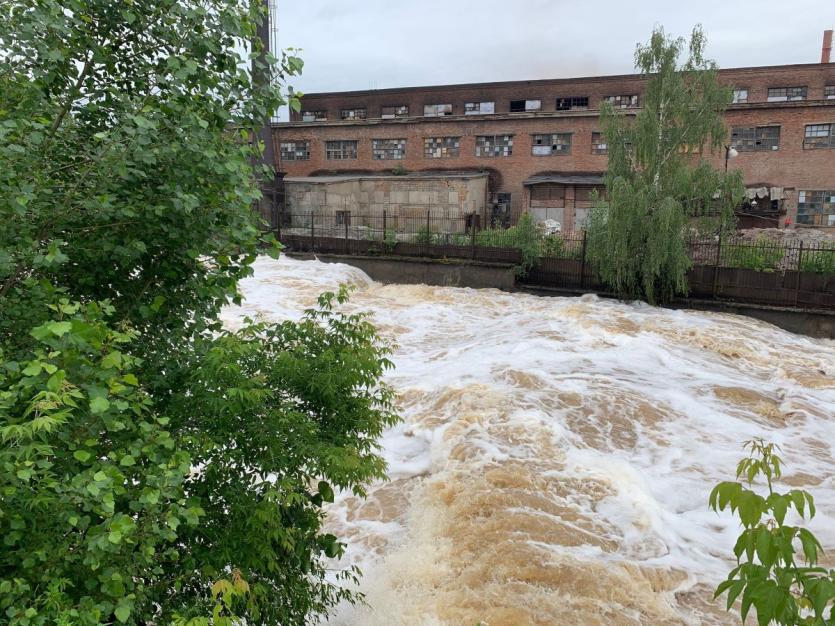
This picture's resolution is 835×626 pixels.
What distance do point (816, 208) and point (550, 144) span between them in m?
14.9

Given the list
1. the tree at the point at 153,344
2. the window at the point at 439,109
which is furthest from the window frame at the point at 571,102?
the tree at the point at 153,344

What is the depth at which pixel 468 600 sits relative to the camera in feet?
18.7

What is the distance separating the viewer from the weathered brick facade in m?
31.0

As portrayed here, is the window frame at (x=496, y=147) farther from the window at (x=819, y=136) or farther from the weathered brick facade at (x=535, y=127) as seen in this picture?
the window at (x=819, y=136)

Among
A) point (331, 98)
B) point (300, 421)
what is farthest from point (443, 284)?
point (331, 98)

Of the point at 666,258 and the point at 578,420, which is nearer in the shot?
the point at 578,420

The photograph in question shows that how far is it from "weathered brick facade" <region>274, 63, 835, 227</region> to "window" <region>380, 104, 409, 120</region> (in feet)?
0.61

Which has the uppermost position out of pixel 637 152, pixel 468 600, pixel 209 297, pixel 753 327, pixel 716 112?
pixel 716 112

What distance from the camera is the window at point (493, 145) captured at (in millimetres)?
36406

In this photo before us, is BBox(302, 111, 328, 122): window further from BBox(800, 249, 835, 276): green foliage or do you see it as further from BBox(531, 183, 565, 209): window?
BBox(800, 249, 835, 276): green foliage

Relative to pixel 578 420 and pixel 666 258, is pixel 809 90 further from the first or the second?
pixel 578 420

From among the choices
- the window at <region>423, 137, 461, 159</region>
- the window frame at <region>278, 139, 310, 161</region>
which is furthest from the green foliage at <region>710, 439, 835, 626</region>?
Result: the window frame at <region>278, 139, 310, 161</region>

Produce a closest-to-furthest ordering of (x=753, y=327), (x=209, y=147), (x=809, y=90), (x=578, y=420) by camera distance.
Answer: (x=209, y=147) → (x=578, y=420) → (x=753, y=327) → (x=809, y=90)

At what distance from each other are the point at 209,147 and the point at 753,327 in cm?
1833
